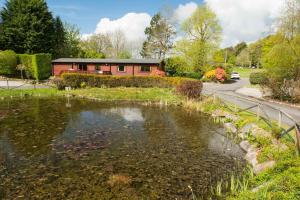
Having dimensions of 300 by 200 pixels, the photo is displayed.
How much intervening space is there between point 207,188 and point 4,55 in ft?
149

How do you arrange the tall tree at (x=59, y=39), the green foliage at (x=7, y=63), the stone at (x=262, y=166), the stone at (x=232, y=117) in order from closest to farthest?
1. the stone at (x=262, y=166)
2. the stone at (x=232, y=117)
3. the green foliage at (x=7, y=63)
4. the tall tree at (x=59, y=39)

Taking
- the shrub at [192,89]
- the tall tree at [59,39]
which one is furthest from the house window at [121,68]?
the shrub at [192,89]

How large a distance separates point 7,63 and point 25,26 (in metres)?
11.2

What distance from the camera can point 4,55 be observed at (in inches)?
1807

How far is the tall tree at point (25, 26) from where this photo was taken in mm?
53531

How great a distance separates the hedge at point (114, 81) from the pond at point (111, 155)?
14421mm

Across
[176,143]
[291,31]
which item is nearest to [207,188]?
[176,143]

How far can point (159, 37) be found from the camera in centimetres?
6988

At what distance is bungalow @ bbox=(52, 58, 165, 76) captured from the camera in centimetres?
4978

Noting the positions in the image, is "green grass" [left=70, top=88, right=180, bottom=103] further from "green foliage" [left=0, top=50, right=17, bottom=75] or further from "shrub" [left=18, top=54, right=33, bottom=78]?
"green foliage" [left=0, top=50, right=17, bottom=75]

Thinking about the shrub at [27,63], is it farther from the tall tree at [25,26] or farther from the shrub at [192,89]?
the shrub at [192,89]

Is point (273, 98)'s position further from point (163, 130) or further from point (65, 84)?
point (65, 84)

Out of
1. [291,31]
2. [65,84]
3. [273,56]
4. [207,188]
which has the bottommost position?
[207,188]

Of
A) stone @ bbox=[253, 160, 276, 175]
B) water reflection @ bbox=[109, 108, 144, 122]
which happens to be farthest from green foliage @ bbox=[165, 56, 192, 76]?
stone @ bbox=[253, 160, 276, 175]
